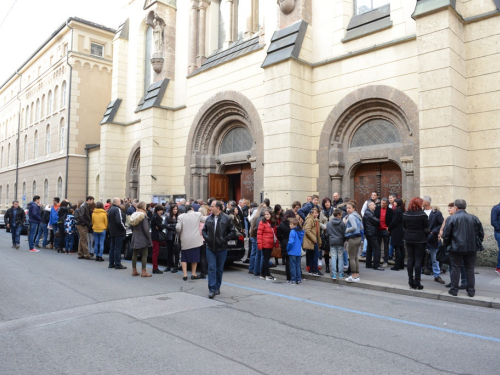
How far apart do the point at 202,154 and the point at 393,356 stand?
14.5m

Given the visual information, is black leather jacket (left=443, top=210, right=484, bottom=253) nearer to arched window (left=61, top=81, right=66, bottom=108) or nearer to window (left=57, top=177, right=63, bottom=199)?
window (left=57, top=177, right=63, bottom=199)

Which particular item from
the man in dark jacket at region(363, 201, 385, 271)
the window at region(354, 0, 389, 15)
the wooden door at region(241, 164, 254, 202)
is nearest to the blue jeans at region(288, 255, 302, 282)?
the man in dark jacket at region(363, 201, 385, 271)

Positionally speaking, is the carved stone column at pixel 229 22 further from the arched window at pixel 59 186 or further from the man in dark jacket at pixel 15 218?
the arched window at pixel 59 186

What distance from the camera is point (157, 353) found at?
4.13 metres

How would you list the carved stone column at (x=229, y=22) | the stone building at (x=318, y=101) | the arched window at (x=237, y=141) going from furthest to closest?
the carved stone column at (x=229, y=22), the arched window at (x=237, y=141), the stone building at (x=318, y=101)

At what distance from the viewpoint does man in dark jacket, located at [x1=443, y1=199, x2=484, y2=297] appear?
6.93 metres

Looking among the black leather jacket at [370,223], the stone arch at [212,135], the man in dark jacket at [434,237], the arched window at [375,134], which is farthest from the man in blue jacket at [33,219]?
the man in dark jacket at [434,237]

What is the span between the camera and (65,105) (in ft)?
93.3

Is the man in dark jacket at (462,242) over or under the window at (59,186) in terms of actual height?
under

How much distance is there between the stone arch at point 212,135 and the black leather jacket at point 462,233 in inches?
359

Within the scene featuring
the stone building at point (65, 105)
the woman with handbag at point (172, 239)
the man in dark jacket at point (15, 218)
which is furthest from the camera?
the stone building at point (65, 105)

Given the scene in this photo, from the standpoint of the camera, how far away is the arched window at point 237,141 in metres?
16.4

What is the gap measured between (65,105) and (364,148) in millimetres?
23775

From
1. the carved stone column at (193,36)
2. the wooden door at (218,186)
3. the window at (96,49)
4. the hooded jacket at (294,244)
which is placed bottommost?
the hooded jacket at (294,244)
